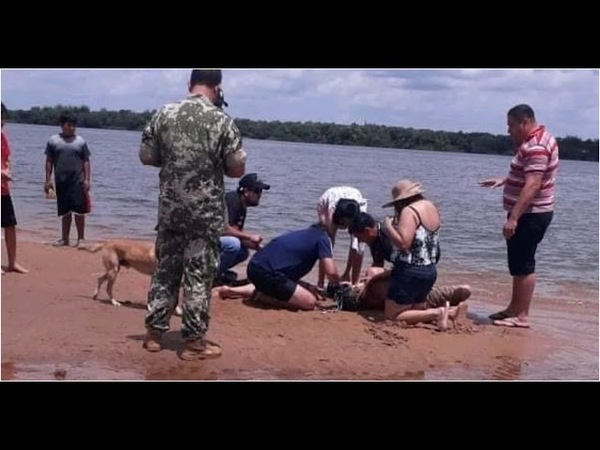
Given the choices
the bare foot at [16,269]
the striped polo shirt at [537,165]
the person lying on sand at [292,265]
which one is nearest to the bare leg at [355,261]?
the person lying on sand at [292,265]

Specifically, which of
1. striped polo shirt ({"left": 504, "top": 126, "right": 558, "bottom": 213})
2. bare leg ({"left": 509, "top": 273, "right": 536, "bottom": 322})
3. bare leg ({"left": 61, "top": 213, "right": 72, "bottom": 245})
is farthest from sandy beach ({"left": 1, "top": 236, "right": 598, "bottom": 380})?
bare leg ({"left": 61, "top": 213, "right": 72, "bottom": 245})

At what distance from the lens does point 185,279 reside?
247 inches

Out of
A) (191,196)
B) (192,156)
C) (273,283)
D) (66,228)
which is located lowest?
(66,228)

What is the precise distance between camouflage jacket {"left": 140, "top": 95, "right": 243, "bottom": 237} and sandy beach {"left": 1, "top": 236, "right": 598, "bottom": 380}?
3.36 ft

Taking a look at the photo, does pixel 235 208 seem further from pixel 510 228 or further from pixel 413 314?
pixel 510 228

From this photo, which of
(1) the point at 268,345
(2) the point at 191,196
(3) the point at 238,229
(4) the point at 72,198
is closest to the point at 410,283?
Answer: (1) the point at 268,345

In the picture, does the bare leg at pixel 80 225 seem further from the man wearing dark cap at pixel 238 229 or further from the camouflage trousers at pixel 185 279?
the camouflage trousers at pixel 185 279

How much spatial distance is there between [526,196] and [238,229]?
272 centimetres

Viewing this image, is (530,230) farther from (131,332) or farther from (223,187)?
(131,332)

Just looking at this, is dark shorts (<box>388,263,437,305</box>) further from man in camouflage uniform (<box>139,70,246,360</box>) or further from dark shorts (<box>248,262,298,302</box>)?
man in camouflage uniform (<box>139,70,246,360</box>)

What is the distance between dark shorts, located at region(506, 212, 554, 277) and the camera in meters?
7.87

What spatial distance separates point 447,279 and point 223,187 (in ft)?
18.6

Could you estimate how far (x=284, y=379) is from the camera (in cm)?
599

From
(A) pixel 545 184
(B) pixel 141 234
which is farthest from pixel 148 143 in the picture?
(B) pixel 141 234
